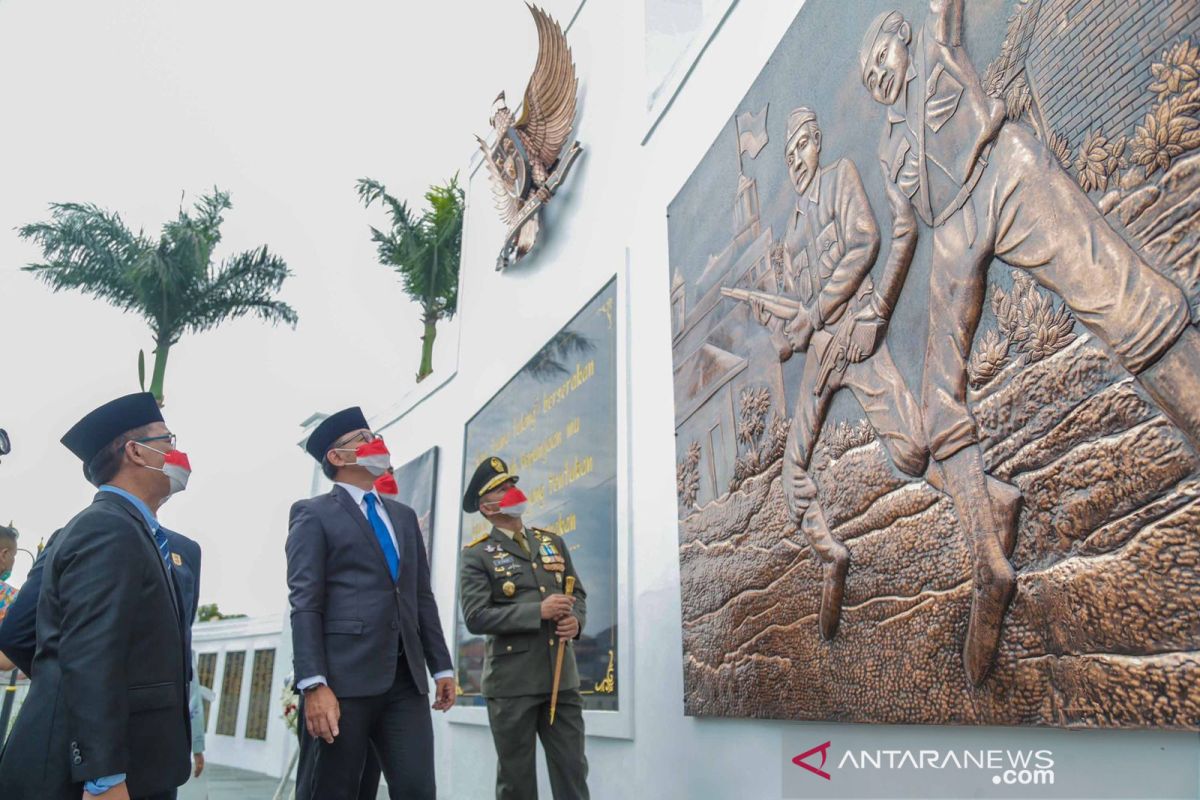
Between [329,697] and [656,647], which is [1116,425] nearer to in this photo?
[329,697]

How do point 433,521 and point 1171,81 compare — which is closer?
point 1171,81

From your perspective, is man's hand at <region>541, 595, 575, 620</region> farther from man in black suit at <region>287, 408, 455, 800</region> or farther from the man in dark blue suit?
the man in dark blue suit

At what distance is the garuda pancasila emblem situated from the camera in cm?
603

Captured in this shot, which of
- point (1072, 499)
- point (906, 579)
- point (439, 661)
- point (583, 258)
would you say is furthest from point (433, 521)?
point (1072, 499)

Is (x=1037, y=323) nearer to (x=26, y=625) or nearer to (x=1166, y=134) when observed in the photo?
(x=1166, y=134)

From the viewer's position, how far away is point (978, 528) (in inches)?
77.0

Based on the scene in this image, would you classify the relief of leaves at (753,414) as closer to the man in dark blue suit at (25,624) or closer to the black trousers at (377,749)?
the black trousers at (377,749)

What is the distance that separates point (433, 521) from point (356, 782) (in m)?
5.34

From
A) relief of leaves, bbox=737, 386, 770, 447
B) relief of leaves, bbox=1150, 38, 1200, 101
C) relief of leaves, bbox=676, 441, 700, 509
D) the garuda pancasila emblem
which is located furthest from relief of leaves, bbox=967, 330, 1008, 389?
the garuda pancasila emblem

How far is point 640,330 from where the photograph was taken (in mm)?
4449

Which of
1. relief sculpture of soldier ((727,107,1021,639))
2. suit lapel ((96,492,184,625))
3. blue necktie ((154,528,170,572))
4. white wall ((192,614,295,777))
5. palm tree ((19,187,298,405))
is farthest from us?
palm tree ((19,187,298,405))

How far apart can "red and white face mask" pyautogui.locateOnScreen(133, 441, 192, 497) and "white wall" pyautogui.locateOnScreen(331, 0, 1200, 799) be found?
182 cm

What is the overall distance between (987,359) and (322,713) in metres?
1.86

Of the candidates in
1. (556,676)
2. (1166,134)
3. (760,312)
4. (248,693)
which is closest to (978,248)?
Result: (1166,134)
